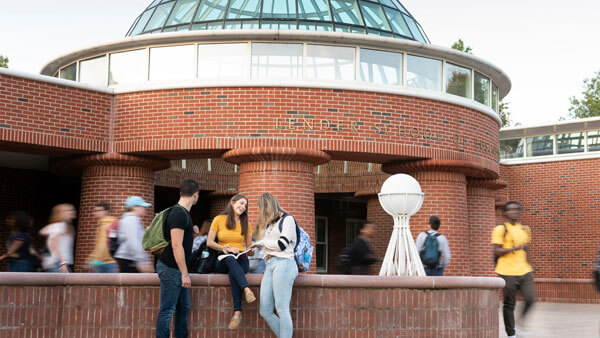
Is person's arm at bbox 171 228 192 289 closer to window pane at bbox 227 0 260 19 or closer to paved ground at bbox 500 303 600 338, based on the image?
paved ground at bbox 500 303 600 338

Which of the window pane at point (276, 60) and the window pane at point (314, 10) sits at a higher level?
the window pane at point (314, 10)

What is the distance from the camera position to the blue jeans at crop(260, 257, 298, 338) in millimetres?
7957

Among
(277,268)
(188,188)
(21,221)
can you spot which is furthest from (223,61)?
(277,268)

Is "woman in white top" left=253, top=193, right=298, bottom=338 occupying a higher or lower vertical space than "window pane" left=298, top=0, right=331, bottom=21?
lower

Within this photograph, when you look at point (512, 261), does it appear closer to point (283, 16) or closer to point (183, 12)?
point (283, 16)

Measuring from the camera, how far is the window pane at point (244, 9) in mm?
17422

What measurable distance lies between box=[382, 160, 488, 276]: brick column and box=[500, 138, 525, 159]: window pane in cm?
849

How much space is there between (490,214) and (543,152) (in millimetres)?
5735

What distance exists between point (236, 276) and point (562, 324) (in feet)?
25.1

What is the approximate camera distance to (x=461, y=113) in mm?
16469

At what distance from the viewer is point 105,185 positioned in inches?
602

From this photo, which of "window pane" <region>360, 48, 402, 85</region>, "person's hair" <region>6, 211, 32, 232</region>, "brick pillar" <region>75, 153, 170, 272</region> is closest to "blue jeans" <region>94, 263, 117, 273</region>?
"person's hair" <region>6, 211, 32, 232</region>

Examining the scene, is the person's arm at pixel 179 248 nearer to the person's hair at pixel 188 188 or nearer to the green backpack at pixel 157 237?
the green backpack at pixel 157 237

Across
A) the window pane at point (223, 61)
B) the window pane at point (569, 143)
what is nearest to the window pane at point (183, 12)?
the window pane at point (223, 61)
